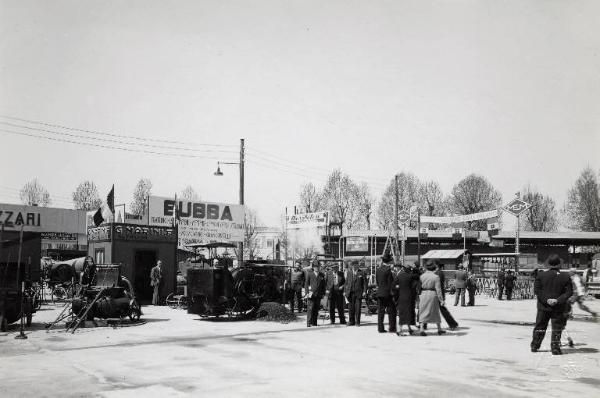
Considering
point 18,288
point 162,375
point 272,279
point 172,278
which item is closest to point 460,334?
point 272,279

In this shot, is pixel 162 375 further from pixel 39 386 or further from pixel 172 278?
pixel 172 278

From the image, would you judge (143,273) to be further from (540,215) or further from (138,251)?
(540,215)

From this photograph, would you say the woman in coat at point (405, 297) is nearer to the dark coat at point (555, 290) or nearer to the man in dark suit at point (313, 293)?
the man in dark suit at point (313, 293)

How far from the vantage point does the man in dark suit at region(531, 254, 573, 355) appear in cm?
1059

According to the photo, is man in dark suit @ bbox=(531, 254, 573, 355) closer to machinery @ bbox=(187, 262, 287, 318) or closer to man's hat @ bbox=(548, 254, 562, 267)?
man's hat @ bbox=(548, 254, 562, 267)

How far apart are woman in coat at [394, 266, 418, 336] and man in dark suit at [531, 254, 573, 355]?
339 centimetres

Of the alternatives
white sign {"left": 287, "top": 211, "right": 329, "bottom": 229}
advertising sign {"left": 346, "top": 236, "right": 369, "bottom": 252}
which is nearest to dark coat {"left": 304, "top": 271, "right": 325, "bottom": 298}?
white sign {"left": 287, "top": 211, "right": 329, "bottom": 229}

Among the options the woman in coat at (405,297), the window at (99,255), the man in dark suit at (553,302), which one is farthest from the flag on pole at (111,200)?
the man in dark suit at (553,302)

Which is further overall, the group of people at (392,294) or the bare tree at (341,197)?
the bare tree at (341,197)

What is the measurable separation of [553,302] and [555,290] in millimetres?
258

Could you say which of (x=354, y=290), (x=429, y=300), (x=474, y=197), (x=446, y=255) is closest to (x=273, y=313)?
(x=354, y=290)

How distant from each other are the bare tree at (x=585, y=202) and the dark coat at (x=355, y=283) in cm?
3769

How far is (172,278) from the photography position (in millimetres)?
25906

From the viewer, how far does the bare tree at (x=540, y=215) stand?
78.5 meters
